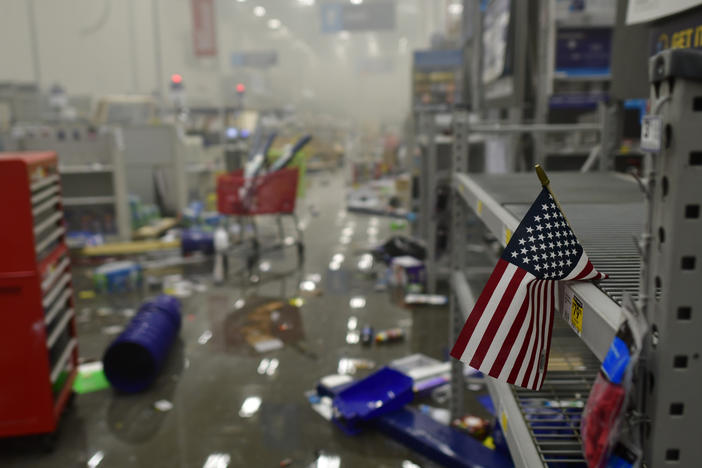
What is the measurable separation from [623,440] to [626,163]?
2152 mm

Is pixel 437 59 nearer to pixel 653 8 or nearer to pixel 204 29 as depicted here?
pixel 204 29

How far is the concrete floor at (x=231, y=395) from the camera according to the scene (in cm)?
256

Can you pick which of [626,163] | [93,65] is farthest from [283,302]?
[93,65]

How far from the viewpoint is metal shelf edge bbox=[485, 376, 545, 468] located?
3.87 ft

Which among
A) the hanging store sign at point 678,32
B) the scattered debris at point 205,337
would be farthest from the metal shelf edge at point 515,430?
the scattered debris at point 205,337

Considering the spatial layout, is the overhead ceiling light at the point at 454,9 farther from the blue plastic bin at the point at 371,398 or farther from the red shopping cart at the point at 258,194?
the blue plastic bin at the point at 371,398

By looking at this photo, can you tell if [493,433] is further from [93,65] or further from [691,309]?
[93,65]

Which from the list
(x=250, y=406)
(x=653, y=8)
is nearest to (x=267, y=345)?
(x=250, y=406)

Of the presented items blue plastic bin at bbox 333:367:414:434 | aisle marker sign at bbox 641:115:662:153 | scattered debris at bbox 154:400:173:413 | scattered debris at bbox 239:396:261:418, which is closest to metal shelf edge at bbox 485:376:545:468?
aisle marker sign at bbox 641:115:662:153

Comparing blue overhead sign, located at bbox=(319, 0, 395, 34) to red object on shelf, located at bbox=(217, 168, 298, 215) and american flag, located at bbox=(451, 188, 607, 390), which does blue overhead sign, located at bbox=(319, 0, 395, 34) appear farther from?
american flag, located at bbox=(451, 188, 607, 390)

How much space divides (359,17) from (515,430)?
1586 cm

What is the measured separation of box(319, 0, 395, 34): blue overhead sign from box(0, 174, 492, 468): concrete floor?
1193 cm

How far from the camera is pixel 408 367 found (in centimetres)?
336

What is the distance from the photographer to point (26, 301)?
2477 mm
